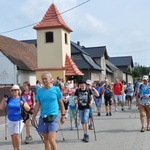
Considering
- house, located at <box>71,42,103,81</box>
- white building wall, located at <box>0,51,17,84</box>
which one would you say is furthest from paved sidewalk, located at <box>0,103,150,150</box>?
house, located at <box>71,42,103,81</box>

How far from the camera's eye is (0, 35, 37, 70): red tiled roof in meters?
34.0

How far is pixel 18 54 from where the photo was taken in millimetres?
36938

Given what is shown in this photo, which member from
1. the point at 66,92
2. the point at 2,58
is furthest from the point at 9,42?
the point at 66,92

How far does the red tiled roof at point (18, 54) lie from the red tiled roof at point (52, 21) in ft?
16.6

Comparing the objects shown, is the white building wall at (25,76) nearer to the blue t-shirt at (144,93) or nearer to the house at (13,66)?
the house at (13,66)

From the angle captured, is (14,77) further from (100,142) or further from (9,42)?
(100,142)

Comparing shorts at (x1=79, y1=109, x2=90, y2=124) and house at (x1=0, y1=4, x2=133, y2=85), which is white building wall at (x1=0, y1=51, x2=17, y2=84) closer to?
house at (x1=0, y1=4, x2=133, y2=85)

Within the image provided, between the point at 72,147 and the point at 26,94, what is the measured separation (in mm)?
2223

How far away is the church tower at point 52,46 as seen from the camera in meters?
30.4

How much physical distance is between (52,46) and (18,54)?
7529 millimetres

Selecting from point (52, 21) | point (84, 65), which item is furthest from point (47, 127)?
point (84, 65)

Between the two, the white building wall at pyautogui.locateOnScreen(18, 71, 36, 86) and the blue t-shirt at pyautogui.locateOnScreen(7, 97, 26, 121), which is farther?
the white building wall at pyautogui.locateOnScreen(18, 71, 36, 86)

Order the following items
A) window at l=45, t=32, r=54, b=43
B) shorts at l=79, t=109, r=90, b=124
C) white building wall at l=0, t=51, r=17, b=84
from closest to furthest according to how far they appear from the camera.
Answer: shorts at l=79, t=109, r=90, b=124
window at l=45, t=32, r=54, b=43
white building wall at l=0, t=51, r=17, b=84

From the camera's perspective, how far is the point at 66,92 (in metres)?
14.7
